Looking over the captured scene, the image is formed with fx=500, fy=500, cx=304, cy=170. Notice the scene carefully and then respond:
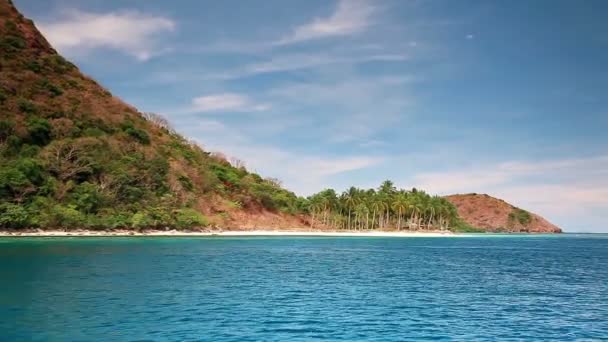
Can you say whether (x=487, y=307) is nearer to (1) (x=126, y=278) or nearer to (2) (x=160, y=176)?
(1) (x=126, y=278)

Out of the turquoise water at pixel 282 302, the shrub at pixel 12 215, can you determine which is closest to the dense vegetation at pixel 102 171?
the shrub at pixel 12 215

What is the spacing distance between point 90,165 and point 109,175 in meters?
4.73

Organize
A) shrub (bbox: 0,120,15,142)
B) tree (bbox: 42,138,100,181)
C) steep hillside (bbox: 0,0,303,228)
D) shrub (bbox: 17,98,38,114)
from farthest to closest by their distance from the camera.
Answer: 1. shrub (bbox: 17,98,38,114)
2. shrub (bbox: 0,120,15,142)
3. tree (bbox: 42,138,100,181)
4. steep hillside (bbox: 0,0,303,228)

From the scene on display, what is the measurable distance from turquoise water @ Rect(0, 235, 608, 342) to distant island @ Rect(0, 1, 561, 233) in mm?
53760

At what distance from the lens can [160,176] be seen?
130 m

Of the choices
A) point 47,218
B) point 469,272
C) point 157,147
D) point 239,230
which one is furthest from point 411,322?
point 157,147

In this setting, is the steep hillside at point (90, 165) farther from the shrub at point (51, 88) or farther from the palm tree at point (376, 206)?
the palm tree at point (376, 206)

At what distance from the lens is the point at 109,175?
115500 millimetres

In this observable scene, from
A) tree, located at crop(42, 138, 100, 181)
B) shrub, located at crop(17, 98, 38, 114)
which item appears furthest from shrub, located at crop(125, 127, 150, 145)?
tree, located at crop(42, 138, 100, 181)

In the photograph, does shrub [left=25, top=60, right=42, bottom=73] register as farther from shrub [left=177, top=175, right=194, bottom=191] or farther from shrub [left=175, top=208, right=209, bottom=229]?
shrub [left=175, top=208, right=209, bottom=229]

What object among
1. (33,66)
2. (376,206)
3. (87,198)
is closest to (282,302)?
(87,198)

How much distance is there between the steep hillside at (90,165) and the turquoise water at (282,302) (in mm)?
53157

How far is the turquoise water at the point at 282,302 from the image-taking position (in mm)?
22484

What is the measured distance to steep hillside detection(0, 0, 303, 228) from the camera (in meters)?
100
